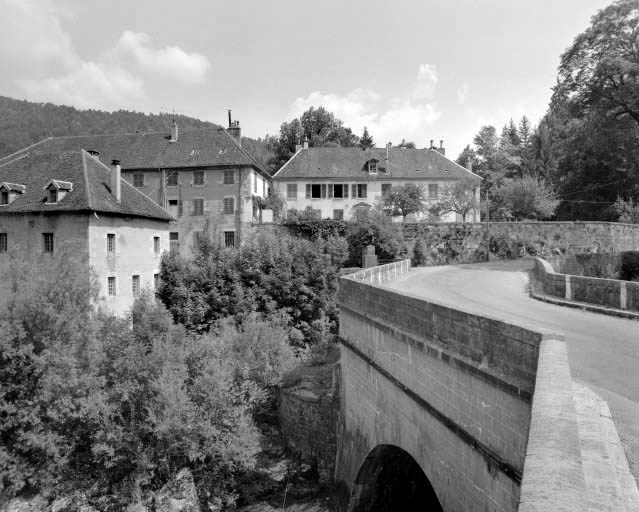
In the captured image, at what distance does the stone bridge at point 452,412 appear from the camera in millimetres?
3670

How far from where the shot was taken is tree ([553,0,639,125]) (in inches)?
1185

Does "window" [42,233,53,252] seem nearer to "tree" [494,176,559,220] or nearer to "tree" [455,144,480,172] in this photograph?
"tree" [494,176,559,220]

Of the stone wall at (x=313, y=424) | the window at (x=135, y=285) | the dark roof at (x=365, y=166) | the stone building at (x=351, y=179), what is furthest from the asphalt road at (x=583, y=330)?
the dark roof at (x=365, y=166)

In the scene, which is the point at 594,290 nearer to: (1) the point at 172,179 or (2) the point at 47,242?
(2) the point at 47,242

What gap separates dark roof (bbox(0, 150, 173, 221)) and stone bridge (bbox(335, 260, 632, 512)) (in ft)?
56.7

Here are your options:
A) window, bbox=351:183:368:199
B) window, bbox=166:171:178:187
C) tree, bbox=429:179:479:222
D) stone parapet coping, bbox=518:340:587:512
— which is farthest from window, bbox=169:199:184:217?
stone parapet coping, bbox=518:340:587:512

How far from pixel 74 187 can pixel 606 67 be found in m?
32.7

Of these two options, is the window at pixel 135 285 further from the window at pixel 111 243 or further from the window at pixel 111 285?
the window at pixel 111 243

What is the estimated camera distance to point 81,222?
24516 mm

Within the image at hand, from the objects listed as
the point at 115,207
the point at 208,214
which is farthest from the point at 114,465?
the point at 208,214

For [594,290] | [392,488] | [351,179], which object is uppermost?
[351,179]

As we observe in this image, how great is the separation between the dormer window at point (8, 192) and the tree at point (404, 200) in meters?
26.7

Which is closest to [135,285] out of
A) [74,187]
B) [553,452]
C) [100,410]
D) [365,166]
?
[74,187]

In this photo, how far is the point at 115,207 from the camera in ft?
85.3
